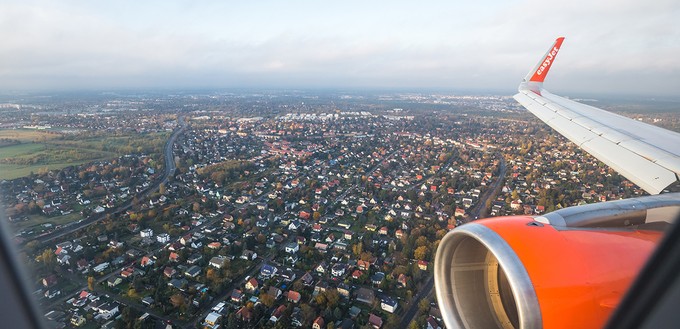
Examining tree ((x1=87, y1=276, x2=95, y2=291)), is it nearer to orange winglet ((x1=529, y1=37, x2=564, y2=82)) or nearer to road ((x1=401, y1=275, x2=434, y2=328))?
road ((x1=401, y1=275, x2=434, y2=328))

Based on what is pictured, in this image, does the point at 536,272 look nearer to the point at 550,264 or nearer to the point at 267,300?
the point at 550,264

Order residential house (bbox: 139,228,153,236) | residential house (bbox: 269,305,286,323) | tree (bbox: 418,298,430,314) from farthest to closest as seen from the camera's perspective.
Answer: residential house (bbox: 139,228,153,236) < tree (bbox: 418,298,430,314) < residential house (bbox: 269,305,286,323)

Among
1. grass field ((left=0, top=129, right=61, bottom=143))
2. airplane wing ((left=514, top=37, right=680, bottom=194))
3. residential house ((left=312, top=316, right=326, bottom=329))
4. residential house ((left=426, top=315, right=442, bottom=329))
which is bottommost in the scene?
residential house ((left=312, top=316, right=326, bottom=329))

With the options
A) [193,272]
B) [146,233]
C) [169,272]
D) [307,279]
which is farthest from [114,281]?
[307,279]

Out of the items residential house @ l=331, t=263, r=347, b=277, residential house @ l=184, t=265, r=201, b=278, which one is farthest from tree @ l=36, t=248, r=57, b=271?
residential house @ l=331, t=263, r=347, b=277

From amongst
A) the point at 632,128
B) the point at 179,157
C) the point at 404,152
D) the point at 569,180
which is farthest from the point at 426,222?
the point at 179,157

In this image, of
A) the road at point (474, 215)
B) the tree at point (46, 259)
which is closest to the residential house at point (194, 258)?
the tree at point (46, 259)
